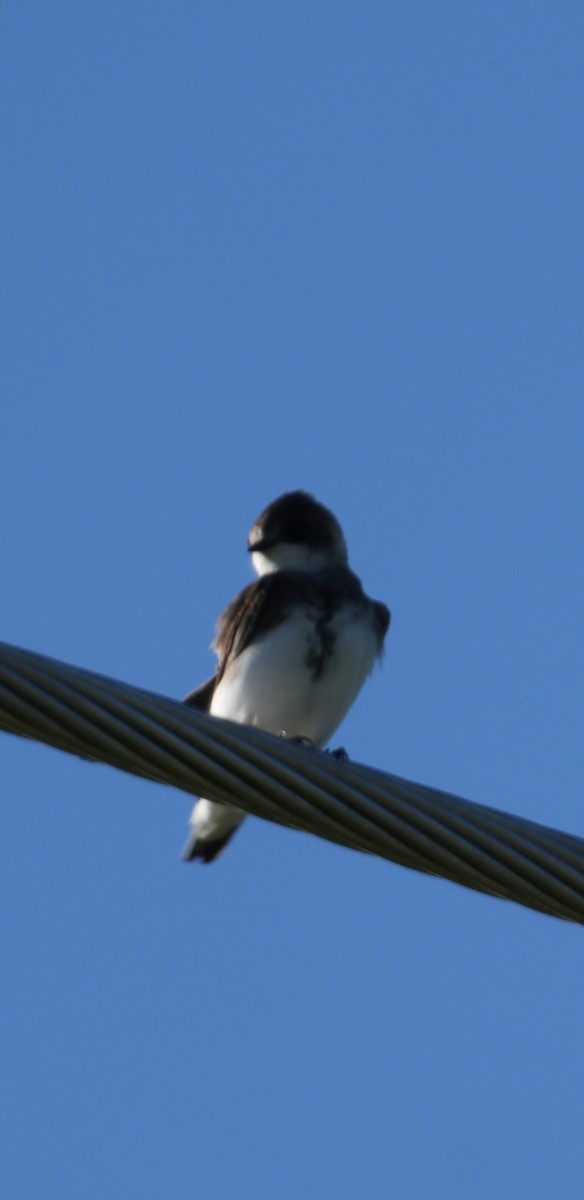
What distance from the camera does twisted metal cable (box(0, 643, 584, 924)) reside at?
10.5ft

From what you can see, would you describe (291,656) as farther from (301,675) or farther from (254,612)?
(254,612)

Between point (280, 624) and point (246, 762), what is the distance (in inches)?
135

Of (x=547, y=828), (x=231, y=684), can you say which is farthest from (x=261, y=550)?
(x=547, y=828)

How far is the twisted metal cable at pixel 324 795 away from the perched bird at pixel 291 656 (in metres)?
3.17

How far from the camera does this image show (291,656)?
665cm

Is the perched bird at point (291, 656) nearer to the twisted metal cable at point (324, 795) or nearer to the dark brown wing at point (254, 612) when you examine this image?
the dark brown wing at point (254, 612)

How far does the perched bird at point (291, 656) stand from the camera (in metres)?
6.66

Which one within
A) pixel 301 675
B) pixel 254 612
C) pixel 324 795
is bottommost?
pixel 324 795

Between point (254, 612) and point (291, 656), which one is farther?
point (254, 612)

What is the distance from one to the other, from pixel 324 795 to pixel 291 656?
10.8ft

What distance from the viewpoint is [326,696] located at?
6.72 meters

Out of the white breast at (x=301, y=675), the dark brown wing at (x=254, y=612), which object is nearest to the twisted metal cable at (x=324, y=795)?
the white breast at (x=301, y=675)

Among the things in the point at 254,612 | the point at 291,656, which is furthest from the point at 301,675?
the point at 254,612

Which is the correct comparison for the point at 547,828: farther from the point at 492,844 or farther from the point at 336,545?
the point at 336,545
